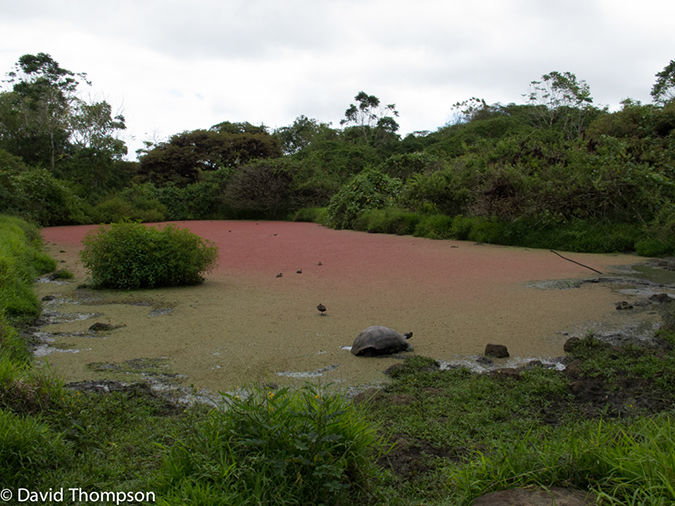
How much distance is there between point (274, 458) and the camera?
1.50m

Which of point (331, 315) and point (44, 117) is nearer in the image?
point (331, 315)

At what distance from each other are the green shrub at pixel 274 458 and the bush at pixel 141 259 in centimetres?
402

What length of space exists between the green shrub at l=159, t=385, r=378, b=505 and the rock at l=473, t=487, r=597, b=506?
0.39 meters

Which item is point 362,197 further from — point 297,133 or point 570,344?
point 297,133

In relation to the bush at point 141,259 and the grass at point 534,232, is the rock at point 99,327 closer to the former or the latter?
the bush at point 141,259

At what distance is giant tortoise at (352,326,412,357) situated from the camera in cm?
315

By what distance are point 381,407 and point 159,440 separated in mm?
964

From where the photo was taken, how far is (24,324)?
12.3 feet

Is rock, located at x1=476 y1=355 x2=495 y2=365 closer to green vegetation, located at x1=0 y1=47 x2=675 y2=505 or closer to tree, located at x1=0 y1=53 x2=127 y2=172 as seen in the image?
green vegetation, located at x1=0 y1=47 x2=675 y2=505

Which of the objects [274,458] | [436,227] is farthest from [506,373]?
[436,227]

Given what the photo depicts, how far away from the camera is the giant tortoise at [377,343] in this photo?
10.3ft

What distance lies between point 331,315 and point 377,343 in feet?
3.63

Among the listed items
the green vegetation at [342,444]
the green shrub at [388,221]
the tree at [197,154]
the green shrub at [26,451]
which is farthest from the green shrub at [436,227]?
the tree at [197,154]

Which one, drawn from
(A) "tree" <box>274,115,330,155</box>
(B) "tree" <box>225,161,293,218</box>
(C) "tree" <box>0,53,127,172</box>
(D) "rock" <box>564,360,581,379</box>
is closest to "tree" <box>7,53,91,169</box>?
(C) "tree" <box>0,53,127,172</box>
